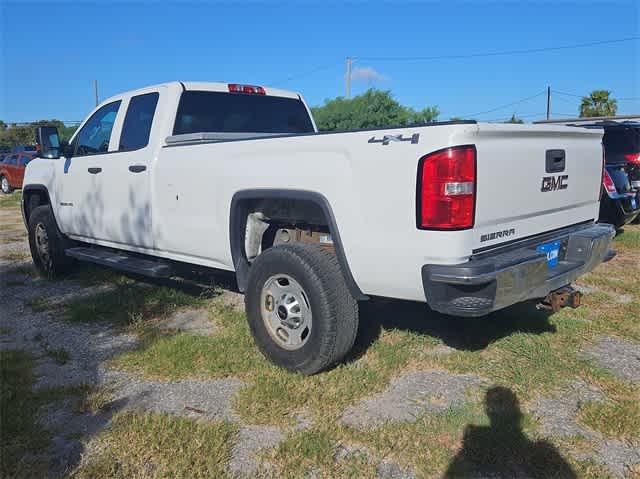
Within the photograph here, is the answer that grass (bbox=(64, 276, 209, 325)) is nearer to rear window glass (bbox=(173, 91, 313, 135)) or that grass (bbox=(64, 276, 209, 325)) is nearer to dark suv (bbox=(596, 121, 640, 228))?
rear window glass (bbox=(173, 91, 313, 135))

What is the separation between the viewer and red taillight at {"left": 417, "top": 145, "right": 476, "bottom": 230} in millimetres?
2789

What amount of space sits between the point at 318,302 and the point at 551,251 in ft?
5.15

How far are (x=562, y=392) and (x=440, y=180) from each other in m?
1.69

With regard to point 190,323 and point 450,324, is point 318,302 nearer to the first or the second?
point 450,324

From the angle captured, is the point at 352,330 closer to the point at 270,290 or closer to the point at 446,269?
the point at 270,290

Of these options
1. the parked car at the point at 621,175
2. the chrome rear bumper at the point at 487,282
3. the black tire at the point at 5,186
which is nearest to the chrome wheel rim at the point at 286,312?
the chrome rear bumper at the point at 487,282

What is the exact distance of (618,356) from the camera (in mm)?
4000

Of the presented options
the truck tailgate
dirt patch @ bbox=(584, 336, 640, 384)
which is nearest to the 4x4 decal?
the truck tailgate

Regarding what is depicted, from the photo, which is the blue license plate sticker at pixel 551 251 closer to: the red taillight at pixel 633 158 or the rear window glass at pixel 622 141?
the red taillight at pixel 633 158

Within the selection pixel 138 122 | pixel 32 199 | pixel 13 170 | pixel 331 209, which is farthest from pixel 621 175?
pixel 13 170

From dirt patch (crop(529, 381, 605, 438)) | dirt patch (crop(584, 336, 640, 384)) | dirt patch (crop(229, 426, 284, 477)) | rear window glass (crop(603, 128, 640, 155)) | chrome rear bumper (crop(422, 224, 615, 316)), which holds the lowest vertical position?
dirt patch (crop(584, 336, 640, 384))

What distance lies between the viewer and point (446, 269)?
9.32 ft

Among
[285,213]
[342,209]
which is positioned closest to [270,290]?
[285,213]

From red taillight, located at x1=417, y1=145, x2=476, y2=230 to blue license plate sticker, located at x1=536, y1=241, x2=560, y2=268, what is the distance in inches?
34.4
